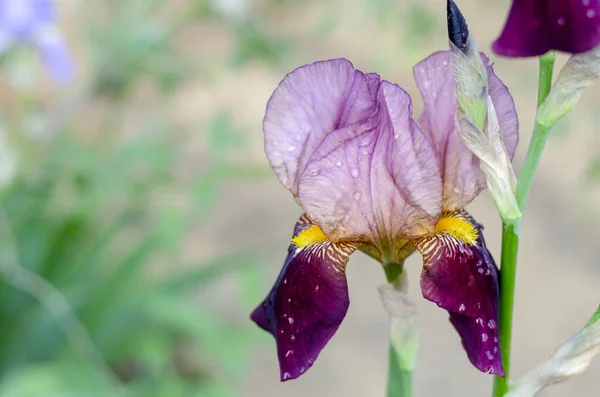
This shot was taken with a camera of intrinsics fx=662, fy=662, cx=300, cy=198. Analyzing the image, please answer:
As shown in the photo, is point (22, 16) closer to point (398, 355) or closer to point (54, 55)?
point (54, 55)

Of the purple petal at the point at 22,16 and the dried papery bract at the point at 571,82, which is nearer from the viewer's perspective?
the dried papery bract at the point at 571,82

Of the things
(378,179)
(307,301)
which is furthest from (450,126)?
(307,301)

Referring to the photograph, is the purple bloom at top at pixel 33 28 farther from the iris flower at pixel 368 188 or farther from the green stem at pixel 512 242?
the green stem at pixel 512 242

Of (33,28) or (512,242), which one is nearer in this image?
(512,242)

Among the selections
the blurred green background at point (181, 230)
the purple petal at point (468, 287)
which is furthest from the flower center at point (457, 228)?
the blurred green background at point (181, 230)

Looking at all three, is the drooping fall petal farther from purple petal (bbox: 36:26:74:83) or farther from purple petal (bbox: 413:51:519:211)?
purple petal (bbox: 36:26:74:83)

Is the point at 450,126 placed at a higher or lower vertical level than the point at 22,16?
lower
